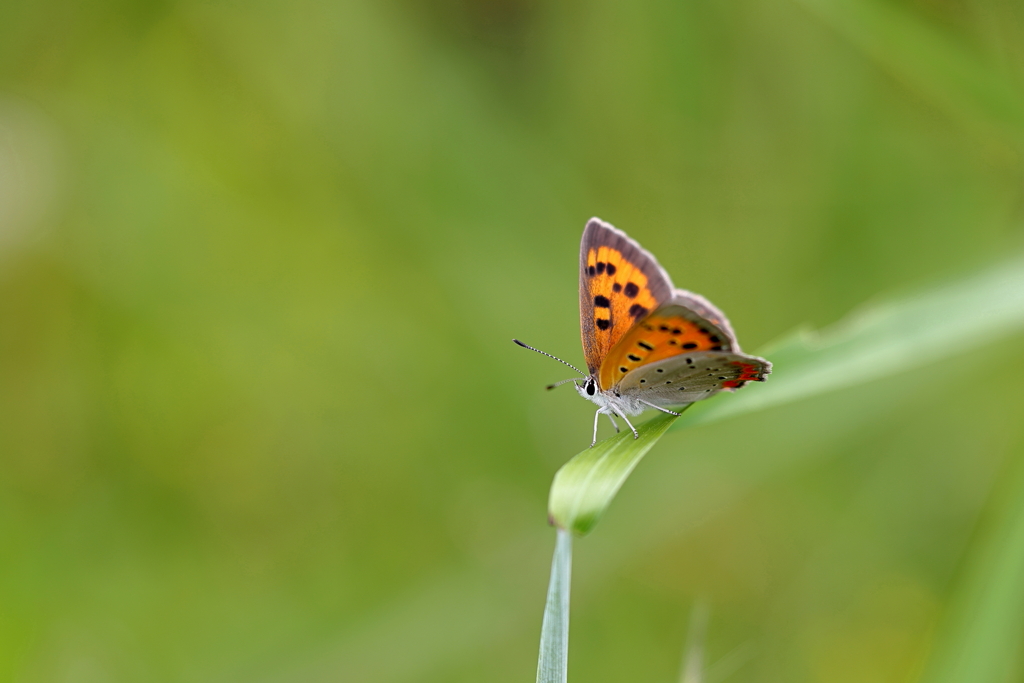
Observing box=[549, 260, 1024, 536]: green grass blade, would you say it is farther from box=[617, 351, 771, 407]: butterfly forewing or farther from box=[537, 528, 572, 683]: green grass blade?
box=[537, 528, 572, 683]: green grass blade

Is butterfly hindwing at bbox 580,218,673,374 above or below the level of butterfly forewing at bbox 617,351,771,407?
above

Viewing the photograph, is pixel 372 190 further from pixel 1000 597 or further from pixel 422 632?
pixel 1000 597

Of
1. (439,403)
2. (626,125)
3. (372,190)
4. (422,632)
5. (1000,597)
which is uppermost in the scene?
(626,125)

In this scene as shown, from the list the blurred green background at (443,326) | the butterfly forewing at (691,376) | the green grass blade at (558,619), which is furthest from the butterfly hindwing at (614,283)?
the blurred green background at (443,326)

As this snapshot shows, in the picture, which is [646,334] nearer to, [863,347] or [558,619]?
[863,347]

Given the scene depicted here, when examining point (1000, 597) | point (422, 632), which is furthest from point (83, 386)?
point (1000, 597)

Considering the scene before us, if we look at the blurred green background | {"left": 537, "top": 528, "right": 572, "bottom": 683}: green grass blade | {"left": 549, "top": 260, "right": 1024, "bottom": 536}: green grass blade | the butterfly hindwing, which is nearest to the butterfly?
the butterfly hindwing

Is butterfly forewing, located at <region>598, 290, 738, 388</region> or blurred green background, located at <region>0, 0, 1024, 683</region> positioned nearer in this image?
butterfly forewing, located at <region>598, 290, 738, 388</region>
